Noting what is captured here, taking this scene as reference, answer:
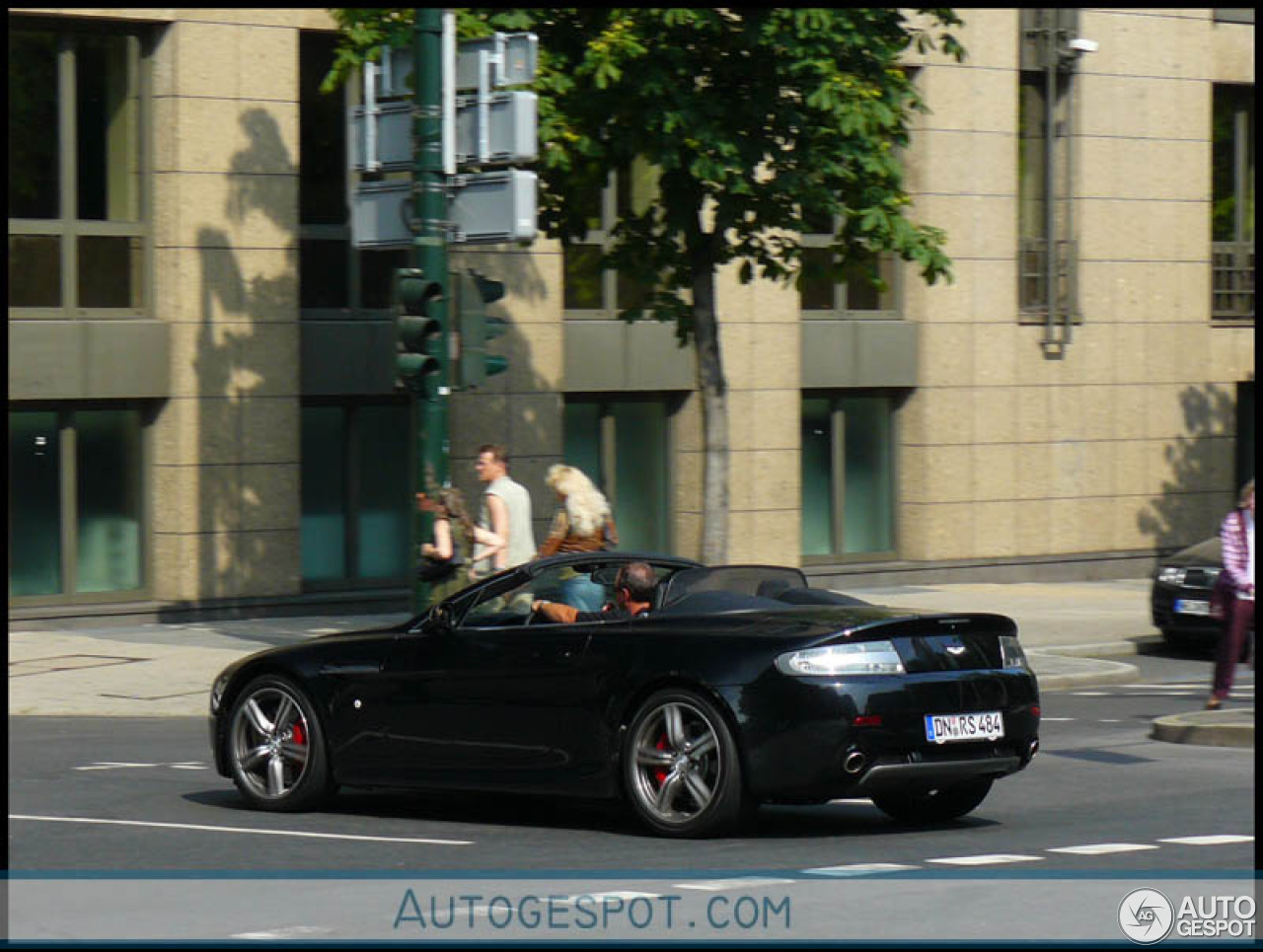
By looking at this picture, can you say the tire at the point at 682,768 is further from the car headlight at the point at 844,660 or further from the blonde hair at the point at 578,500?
the blonde hair at the point at 578,500

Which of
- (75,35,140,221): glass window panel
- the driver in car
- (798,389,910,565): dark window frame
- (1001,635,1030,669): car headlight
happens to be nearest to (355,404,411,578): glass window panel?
(75,35,140,221): glass window panel

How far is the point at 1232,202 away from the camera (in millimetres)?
31328

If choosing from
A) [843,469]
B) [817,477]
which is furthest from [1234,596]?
[843,469]

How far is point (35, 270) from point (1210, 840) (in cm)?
1463

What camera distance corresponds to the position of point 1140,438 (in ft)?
98.6

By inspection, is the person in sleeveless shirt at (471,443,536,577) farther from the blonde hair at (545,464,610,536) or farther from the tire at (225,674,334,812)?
the tire at (225,674,334,812)

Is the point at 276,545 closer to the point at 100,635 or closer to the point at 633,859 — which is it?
the point at 100,635

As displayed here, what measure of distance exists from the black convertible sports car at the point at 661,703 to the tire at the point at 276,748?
0.01m

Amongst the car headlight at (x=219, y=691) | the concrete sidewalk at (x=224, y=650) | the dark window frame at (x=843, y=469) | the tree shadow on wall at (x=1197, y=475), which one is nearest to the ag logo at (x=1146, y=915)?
the car headlight at (x=219, y=691)

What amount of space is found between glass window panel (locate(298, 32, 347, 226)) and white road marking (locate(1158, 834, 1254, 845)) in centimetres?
1497

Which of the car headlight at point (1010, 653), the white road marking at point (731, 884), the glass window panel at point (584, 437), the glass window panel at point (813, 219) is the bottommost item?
the white road marking at point (731, 884)

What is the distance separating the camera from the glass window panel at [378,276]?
23.5m

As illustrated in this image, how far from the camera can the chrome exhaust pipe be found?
31.4ft

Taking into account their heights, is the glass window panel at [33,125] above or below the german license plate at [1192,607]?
above
